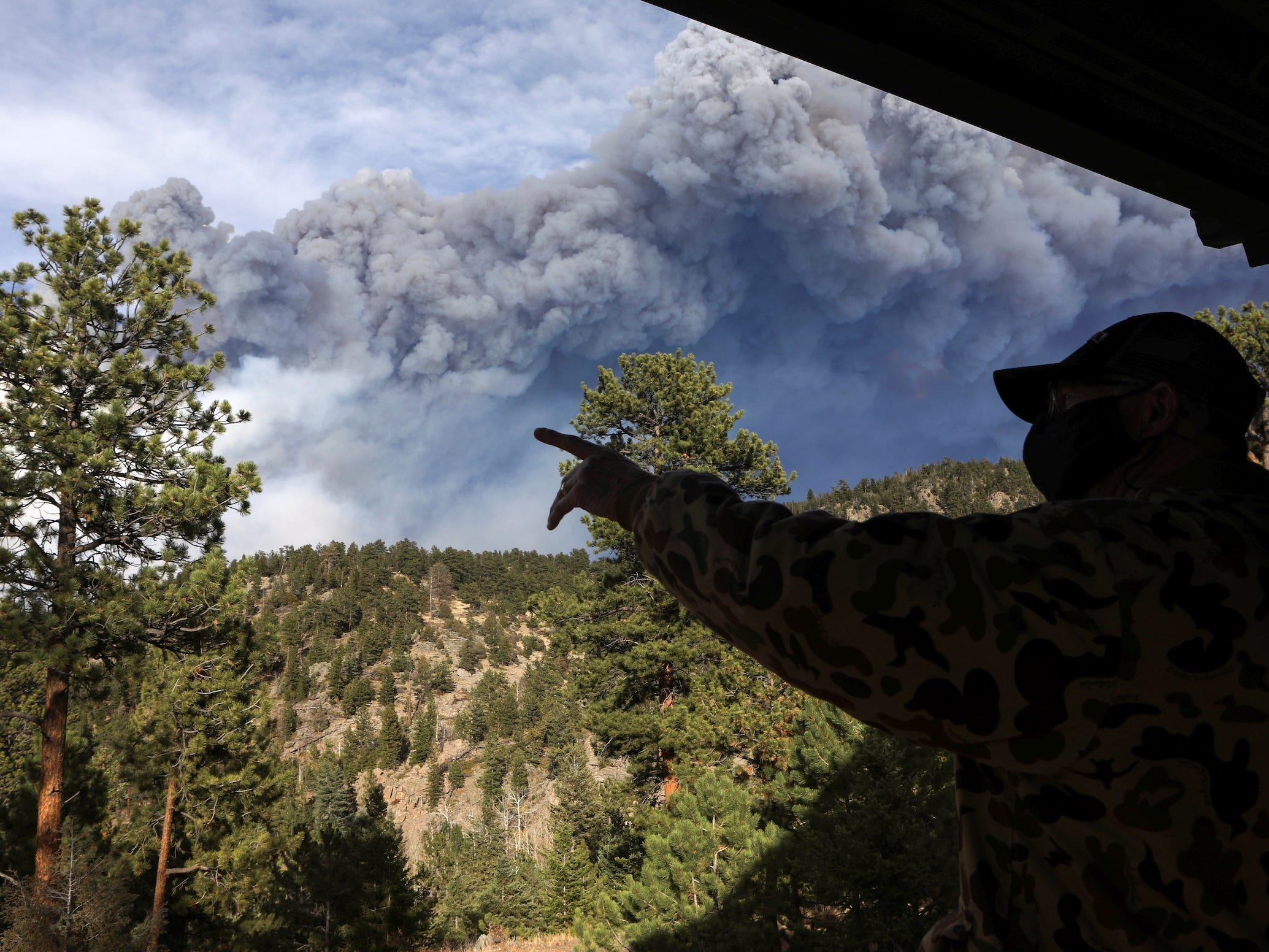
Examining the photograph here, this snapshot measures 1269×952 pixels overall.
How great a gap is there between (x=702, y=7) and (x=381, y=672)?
10096cm

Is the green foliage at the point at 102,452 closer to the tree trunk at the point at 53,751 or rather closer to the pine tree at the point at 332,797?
the tree trunk at the point at 53,751

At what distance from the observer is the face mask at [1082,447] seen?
1046 mm

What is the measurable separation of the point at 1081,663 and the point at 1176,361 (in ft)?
1.79

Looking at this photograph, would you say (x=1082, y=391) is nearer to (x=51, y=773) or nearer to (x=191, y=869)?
(x=51, y=773)

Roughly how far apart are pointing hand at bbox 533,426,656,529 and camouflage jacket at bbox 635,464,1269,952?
232 millimetres

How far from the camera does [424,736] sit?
256ft

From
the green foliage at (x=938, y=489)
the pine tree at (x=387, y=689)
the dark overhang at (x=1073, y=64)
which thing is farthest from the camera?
the green foliage at (x=938, y=489)

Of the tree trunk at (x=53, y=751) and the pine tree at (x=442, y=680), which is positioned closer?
the tree trunk at (x=53, y=751)

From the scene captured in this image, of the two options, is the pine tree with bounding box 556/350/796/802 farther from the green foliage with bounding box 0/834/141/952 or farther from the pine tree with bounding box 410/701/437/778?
the pine tree with bounding box 410/701/437/778

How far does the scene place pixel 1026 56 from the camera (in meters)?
1.55

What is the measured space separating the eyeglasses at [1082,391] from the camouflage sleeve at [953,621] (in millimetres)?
400

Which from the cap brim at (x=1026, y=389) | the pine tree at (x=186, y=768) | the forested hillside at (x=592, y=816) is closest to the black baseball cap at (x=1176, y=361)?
the cap brim at (x=1026, y=389)

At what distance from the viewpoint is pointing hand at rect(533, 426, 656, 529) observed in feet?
3.28

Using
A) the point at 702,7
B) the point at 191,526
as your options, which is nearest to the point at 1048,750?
the point at 702,7
